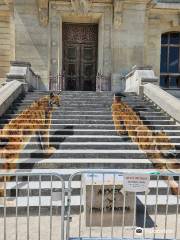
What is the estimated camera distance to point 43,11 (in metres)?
16.6

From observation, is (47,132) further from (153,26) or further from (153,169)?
(153,26)

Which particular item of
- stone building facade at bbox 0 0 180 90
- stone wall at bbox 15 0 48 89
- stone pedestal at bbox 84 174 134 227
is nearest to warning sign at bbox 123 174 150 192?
stone pedestal at bbox 84 174 134 227

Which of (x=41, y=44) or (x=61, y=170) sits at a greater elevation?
(x=41, y=44)

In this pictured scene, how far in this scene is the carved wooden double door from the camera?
18.1m

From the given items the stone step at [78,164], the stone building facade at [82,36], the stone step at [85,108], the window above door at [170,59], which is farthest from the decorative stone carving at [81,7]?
the stone step at [78,164]

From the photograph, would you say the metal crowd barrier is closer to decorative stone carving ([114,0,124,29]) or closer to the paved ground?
the paved ground

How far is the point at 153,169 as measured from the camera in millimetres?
7480

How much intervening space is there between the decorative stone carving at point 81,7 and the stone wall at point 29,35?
1844mm

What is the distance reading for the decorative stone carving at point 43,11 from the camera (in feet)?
54.1

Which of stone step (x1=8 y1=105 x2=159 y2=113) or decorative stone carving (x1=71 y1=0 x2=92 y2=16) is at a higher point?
decorative stone carving (x1=71 y1=0 x2=92 y2=16)

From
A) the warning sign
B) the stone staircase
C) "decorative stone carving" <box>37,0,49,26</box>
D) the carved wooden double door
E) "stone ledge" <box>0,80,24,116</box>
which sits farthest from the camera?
the carved wooden double door

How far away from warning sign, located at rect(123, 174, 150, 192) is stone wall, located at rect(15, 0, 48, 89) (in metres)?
13.1

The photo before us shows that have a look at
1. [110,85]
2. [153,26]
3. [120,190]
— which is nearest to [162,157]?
[120,190]

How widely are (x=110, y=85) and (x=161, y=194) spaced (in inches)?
434
